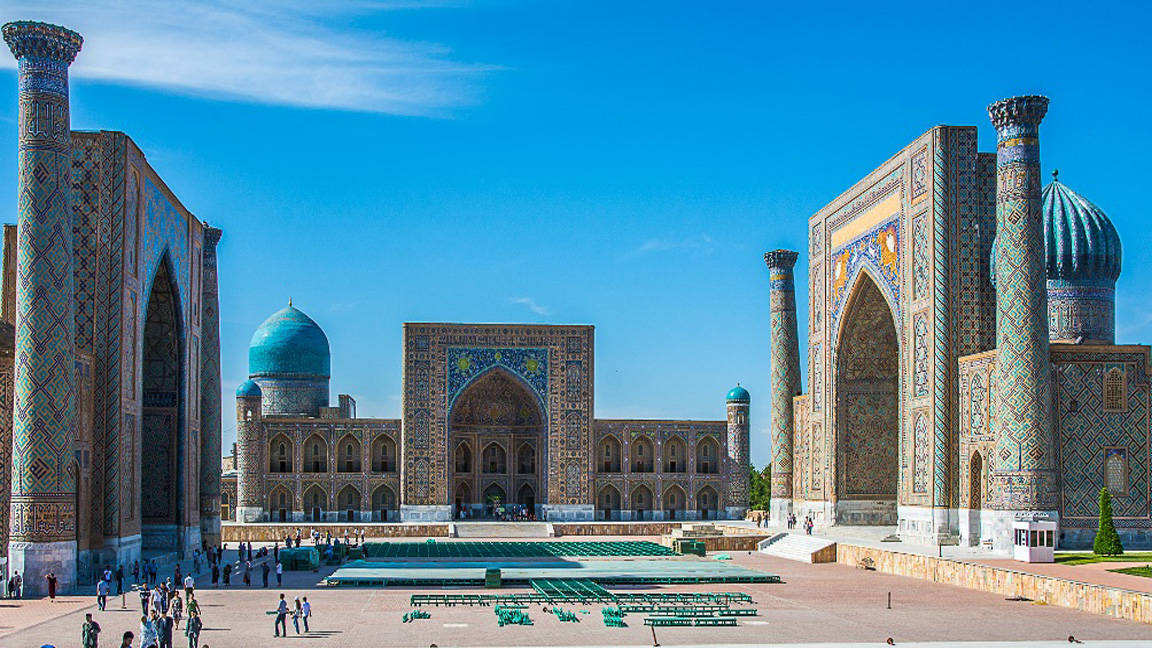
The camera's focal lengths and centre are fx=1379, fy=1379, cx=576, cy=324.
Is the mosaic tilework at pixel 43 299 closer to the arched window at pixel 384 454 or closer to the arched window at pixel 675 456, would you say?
the arched window at pixel 384 454

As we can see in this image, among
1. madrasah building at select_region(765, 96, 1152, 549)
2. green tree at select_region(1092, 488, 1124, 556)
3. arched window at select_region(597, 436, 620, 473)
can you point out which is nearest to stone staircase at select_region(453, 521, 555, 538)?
arched window at select_region(597, 436, 620, 473)

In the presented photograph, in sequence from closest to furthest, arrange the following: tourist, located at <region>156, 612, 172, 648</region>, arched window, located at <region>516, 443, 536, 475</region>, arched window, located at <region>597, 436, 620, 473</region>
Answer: tourist, located at <region>156, 612, 172, 648</region>, arched window, located at <region>597, 436, 620, 473</region>, arched window, located at <region>516, 443, 536, 475</region>

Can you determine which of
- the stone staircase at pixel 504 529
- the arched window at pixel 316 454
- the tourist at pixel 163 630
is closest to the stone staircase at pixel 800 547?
the stone staircase at pixel 504 529

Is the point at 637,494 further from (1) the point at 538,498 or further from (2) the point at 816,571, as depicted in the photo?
(2) the point at 816,571

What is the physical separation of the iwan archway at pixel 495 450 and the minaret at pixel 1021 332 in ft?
73.1

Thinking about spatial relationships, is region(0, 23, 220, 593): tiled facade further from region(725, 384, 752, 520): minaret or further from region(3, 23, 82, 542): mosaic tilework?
region(725, 384, 752, 520): minaret

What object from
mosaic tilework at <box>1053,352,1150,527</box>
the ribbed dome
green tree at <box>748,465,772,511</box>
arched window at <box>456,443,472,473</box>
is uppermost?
the ribbed dome

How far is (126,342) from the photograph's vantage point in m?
22.3

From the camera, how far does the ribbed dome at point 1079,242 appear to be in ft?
89.8

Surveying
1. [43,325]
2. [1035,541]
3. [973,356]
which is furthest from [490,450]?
[43,325]

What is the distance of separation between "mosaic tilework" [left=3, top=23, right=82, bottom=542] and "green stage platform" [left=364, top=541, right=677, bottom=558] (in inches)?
376

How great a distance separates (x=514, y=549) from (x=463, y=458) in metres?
13.1

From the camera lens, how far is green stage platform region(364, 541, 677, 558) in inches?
1110

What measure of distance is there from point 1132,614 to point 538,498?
2810 centimetres
